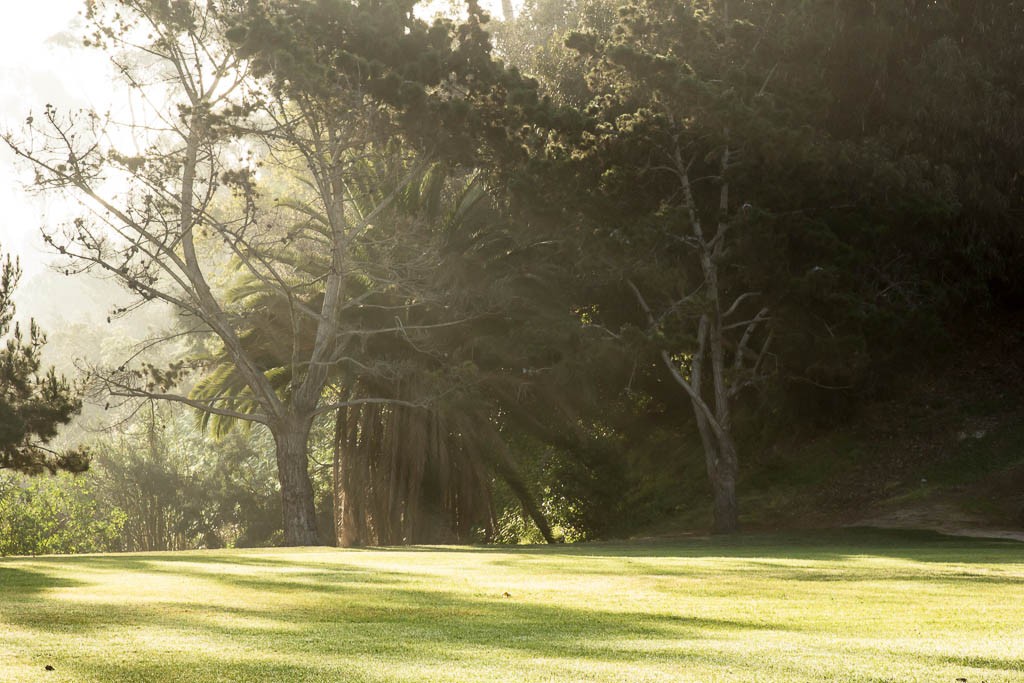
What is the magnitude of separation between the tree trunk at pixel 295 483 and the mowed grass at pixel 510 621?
8943mm

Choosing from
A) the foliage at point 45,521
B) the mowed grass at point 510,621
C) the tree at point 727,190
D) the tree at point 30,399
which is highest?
the tree at point 727,190

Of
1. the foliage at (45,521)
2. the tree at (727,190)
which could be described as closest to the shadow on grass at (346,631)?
the tree at (727,190)

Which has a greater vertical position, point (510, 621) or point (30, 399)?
point (30, 399)

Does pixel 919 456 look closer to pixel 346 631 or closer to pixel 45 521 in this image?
pixel 45 521

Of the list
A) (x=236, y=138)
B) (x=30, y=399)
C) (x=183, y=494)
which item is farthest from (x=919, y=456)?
(x=183, y=494)

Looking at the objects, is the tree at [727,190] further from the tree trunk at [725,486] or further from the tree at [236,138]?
the tree at [236,138]

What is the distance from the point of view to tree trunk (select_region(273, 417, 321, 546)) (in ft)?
83.1

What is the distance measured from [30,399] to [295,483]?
5.82 metres

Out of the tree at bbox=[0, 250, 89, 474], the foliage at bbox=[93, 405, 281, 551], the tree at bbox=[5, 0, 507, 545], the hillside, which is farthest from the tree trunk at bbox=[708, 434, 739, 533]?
the foliage at bbox=[93, 405, 281, 551]

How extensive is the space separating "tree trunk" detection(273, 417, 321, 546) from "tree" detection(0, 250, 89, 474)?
14.6 ft

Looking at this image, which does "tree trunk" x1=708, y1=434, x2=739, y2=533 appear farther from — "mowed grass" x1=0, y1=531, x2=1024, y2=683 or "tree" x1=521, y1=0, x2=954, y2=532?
"mowed grass" x1=0, y1=531, x2=1024, y2=683

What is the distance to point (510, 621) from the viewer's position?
353 inches

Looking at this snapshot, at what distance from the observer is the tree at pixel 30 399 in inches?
841

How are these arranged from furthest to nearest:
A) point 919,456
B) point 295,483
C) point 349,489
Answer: point 919,456 → point 349,489 → point 295,483
